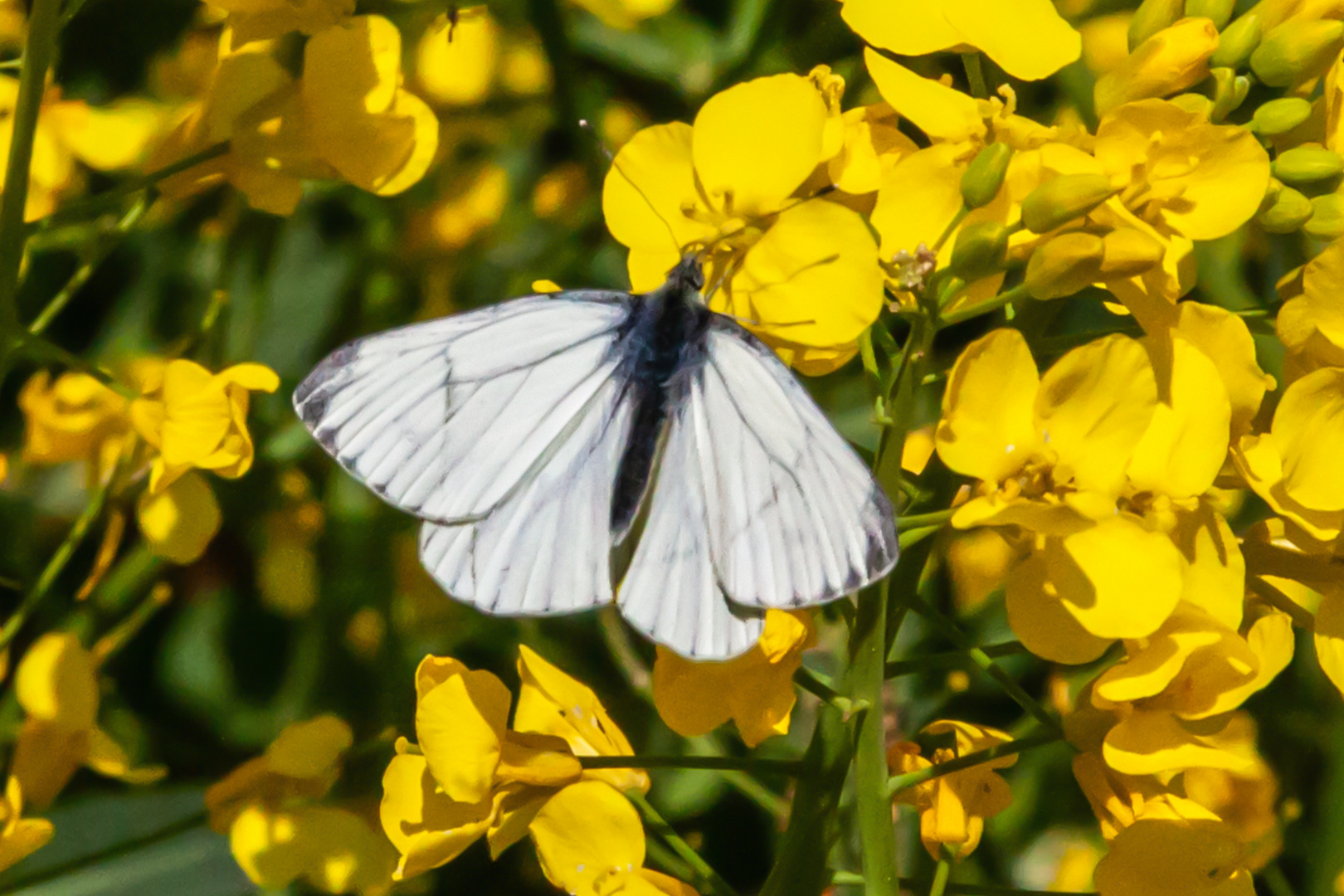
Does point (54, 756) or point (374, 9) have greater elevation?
point (374, 9)

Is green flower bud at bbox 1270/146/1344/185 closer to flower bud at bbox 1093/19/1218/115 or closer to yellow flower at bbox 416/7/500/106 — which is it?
flower bud at bbox 1093/19/1218/115

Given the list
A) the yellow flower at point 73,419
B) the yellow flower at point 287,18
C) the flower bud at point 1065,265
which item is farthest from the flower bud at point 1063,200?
the yellow flower at point 73,419

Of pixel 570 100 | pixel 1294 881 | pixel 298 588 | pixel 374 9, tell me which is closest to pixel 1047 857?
pixel 1294 881

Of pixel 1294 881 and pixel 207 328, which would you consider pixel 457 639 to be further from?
pixel 1294 881

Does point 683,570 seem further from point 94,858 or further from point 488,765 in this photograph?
point 94,858

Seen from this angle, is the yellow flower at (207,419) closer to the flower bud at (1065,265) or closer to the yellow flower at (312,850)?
the yellow flower at (312,850)

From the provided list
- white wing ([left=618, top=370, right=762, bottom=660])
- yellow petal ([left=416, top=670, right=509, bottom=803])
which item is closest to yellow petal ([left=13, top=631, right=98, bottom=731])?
yellow petal ([left=416, top=670, right=509, bottom=803])
